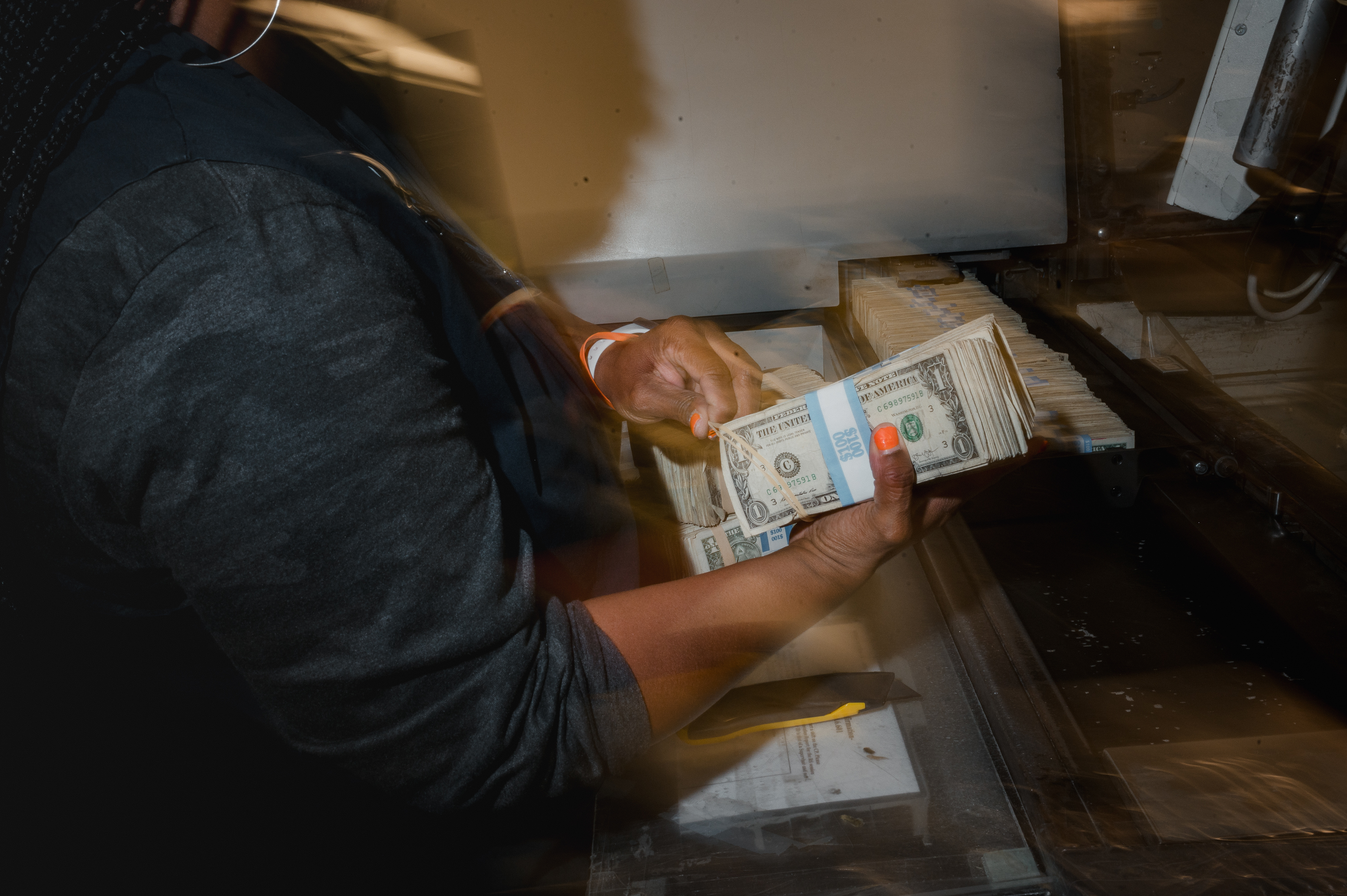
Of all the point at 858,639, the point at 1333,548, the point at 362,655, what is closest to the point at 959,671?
the point at 858,639

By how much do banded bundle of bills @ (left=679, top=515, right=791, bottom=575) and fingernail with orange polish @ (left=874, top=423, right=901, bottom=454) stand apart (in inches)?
19.4

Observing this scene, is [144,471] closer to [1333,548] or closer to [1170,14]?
[1333,548]

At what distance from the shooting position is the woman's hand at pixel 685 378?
1120mm

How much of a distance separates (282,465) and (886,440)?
0.64 metres

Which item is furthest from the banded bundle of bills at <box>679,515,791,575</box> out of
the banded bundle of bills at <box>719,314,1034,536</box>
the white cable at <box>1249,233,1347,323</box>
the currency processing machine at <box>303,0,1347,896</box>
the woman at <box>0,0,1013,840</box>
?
the white cable at <box>1249,233,1347,323</box>

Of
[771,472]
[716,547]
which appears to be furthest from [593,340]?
[771,472]

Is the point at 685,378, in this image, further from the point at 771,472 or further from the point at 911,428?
the point at 911,428

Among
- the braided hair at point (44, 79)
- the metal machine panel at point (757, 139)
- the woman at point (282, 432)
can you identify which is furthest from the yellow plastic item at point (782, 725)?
the metal machine panel at point (757, 139)

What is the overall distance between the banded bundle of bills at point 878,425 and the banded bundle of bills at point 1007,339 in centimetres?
39

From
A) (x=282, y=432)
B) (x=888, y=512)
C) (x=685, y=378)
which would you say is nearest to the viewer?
(x=282, y=432)

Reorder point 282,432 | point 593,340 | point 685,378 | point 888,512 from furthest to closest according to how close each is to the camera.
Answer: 1. point 593,340
2. point 685,378
3. point 888,512
4. point 282,432

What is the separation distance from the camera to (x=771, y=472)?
102 cm

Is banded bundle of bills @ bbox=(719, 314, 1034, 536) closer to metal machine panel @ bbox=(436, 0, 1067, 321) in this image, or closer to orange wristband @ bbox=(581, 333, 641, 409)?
orange wristband @ bbox=(581, 333, 641, 409)

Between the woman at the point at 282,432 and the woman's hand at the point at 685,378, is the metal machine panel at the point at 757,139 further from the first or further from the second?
the woman at the point at 282,432
